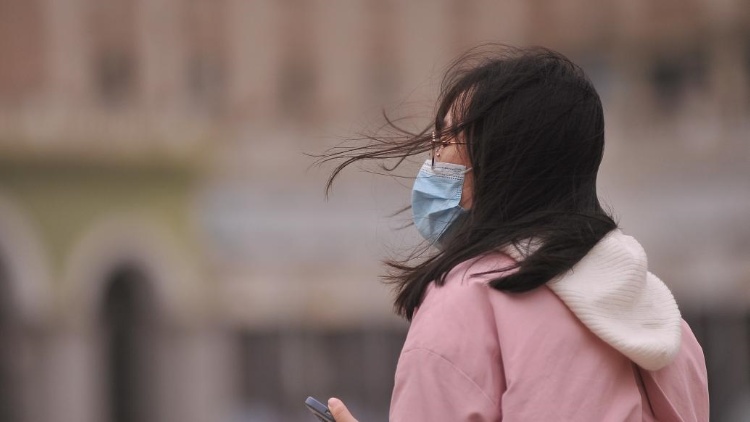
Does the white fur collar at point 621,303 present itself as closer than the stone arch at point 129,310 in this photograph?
Yes

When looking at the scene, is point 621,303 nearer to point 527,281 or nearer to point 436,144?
point 527,281

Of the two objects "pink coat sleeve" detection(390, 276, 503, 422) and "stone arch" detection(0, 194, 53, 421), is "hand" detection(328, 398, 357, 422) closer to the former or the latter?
"pink coat sleeve" detection(390, 276, 503, 422)

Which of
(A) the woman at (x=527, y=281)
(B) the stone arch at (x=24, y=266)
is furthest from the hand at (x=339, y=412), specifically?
(B) the stone arch at (x=24, y=266)

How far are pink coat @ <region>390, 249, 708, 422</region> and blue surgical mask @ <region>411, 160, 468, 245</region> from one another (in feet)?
0.46

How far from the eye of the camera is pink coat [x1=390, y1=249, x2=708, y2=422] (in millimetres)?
1707

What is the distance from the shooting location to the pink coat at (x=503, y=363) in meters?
1.71

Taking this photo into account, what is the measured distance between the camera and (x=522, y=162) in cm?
186

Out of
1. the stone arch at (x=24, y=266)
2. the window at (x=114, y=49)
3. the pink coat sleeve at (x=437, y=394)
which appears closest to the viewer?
the pink coat sleeve at (x=437, y=394)

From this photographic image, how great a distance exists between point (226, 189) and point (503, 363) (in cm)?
Result: 1526

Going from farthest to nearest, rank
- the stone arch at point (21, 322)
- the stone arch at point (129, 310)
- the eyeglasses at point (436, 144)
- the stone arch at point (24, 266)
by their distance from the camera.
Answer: the stone arch at point (129, 310), the stone arch at point (24, 266), the stone arch at point (21, 322), the eyeglasses at point (436, 144)

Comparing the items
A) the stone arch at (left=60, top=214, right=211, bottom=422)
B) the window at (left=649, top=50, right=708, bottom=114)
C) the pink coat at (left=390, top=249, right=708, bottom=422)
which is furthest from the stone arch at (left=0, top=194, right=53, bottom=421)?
the pink coat at (left=390, top=249, right=708, bottom=422)

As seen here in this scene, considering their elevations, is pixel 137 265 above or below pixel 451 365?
below

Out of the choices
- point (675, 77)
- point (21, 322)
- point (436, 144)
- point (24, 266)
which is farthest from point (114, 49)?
point (436, 144)

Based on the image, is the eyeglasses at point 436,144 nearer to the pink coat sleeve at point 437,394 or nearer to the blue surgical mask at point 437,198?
the blue surgical mask at point 437,198
